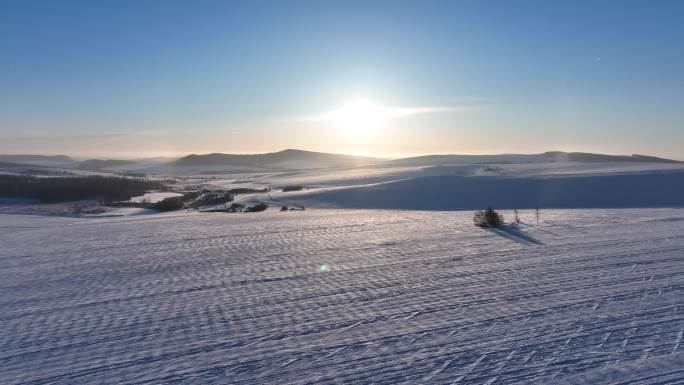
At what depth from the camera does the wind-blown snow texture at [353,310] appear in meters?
5.30

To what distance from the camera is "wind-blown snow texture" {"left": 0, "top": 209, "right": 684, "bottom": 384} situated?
5301mm

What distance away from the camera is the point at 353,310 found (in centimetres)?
717

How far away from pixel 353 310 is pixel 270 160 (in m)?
136

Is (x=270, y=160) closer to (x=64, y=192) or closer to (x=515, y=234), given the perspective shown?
(x=64, y=192)

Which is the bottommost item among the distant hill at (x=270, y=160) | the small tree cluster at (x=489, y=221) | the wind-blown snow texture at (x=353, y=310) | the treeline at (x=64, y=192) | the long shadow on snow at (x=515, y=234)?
the wind-blown snow texture at (x=353, y=310)

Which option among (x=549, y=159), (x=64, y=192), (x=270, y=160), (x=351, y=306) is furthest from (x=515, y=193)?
(x=270, y=160)

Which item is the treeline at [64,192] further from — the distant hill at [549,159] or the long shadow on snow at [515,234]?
the distant hill at [549,159]

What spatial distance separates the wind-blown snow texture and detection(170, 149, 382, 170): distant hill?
118 metres

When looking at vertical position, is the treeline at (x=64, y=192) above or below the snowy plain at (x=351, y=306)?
above

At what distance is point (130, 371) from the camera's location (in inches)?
210

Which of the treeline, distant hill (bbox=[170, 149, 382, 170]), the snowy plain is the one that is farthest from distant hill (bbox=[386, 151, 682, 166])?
the snowy plain

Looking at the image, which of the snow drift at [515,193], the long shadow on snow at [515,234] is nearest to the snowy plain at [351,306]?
the long shadow on snow at [515,234]

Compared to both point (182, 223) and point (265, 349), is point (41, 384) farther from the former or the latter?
point (182, 223)

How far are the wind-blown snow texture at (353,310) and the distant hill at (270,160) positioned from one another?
118 m
